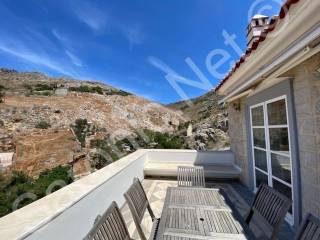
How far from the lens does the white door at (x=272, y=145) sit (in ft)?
12.1

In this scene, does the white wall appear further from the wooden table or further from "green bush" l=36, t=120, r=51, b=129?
"green bush" l=36, t=120, r=51, b=129


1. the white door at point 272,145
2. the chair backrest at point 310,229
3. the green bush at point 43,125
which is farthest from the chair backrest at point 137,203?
the green bush at point 43,125

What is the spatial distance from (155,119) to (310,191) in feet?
117

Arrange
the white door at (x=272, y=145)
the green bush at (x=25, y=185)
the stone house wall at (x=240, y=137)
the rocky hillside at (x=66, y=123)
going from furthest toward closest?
the rocky hillside at (x=66, y=123)
the green bush at (x=25, y=185)
the stone house wall at (x=240, y=137)
the white door at (x=272, y=145)

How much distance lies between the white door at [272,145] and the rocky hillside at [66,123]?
14.0 m

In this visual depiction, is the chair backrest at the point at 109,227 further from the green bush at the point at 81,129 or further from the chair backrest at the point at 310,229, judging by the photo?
the green bush at the point at 81,129

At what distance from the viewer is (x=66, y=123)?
27.2 meters

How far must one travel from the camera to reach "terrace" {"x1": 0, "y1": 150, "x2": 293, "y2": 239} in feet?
6.33

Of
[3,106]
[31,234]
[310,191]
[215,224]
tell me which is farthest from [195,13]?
[3,106]

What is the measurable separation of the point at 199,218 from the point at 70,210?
143 centimetres

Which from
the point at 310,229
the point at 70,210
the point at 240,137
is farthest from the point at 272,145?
the point at 70,210

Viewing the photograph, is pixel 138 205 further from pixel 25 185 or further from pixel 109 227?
pixel 25 185

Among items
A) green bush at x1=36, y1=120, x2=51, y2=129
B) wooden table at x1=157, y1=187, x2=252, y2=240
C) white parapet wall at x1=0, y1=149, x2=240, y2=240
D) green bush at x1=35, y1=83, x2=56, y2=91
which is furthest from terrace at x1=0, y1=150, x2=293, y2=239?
green bush at x1=35, y1=83, x2=56, y2=91

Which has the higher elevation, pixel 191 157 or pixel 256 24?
pixel 256 24
